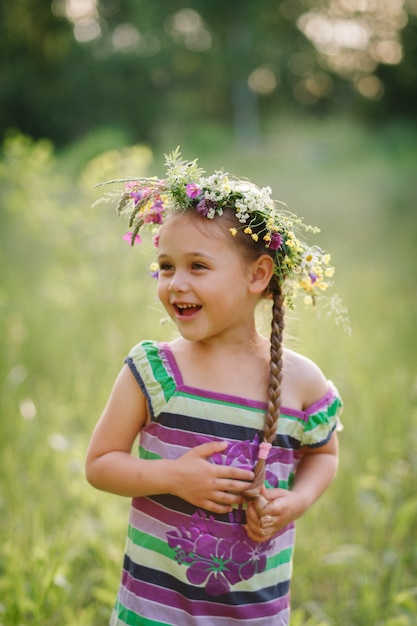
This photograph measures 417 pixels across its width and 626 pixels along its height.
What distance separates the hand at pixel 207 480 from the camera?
1.63 metres

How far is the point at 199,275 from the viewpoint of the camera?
1658 millimetres

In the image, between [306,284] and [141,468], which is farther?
[306,284]

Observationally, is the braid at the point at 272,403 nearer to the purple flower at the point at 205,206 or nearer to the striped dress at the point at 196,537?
the striped dress at the point at 196,537

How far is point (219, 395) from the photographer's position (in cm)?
171

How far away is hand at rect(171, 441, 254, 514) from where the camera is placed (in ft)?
5.34

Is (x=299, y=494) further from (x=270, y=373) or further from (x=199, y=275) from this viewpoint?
(x=199, y=275)

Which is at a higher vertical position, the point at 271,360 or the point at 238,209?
the point at 238,209

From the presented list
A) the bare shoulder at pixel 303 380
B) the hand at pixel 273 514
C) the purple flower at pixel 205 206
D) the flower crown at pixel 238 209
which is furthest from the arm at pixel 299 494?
the purple flower at pixel 205 206

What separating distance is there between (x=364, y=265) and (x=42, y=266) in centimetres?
344

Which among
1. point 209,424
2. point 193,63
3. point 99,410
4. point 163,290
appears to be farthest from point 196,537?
point 193,63

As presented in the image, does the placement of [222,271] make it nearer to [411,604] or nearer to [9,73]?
[411,604]

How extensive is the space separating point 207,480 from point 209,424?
0.47 feet

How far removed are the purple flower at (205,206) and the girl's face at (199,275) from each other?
0.07 feet

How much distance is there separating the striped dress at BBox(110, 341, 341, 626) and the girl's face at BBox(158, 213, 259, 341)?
0.52 feet
